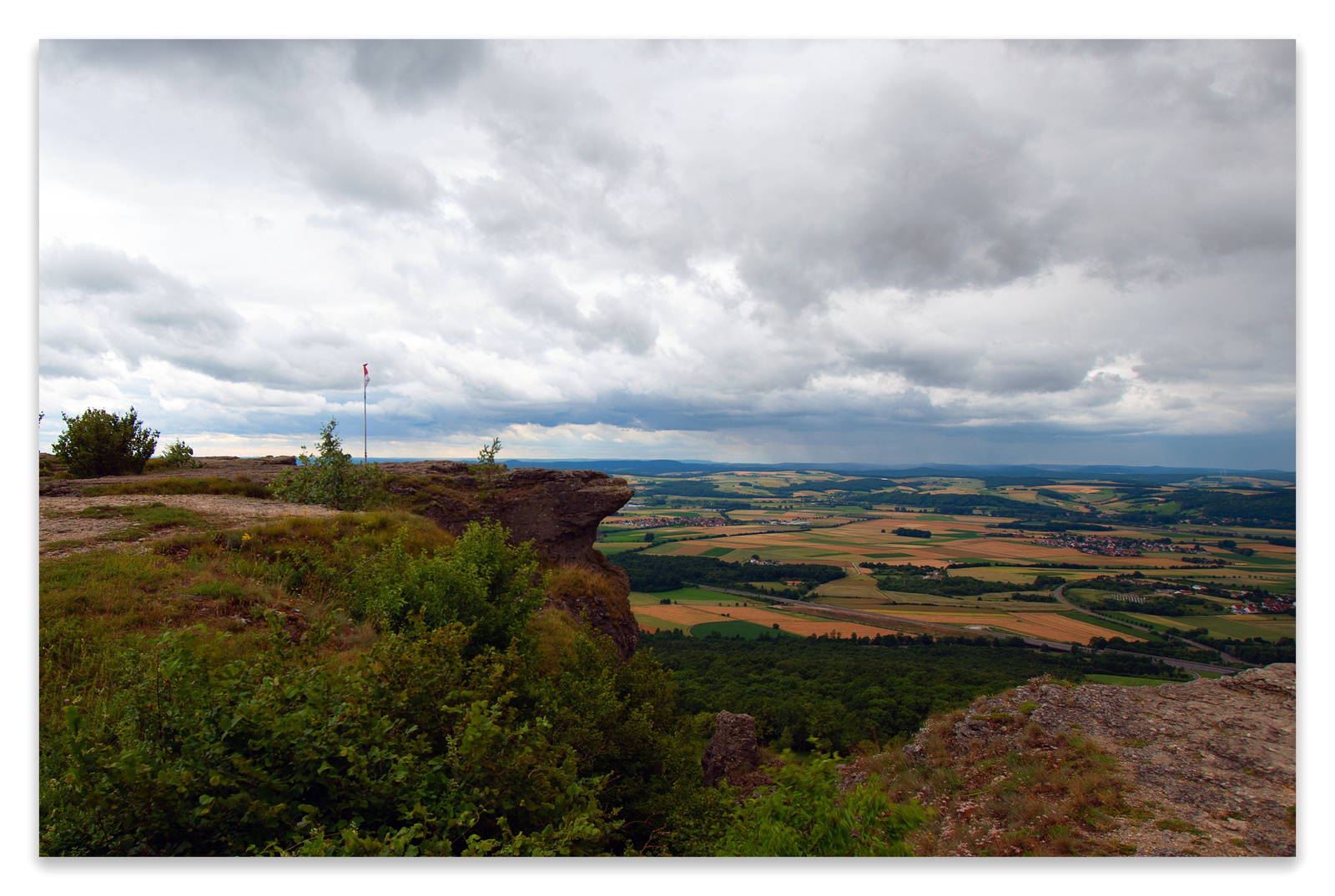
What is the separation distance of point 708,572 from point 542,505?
49039 mm

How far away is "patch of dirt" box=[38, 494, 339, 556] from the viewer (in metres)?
9.98

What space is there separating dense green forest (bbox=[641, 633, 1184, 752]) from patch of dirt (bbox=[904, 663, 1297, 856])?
275 cm

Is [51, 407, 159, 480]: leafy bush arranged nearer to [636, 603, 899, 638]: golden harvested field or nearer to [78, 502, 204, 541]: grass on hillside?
[78, 502, 204, 541]: grass on hillside

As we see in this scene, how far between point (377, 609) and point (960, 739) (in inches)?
463

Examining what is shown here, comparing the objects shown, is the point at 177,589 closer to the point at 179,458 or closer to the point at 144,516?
the point at 144,516

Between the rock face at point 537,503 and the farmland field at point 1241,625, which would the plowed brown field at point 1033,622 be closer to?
the farmland field at point 1241,625

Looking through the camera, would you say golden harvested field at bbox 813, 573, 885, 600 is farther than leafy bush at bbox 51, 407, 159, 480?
Yes

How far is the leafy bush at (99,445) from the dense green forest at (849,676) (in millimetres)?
21929

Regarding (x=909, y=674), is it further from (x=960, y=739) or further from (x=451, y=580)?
(x=451, y=580)

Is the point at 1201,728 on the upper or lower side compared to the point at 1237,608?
lower

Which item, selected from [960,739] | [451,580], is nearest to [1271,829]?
[960,739]

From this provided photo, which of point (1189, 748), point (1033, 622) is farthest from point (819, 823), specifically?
point (1033, 622)

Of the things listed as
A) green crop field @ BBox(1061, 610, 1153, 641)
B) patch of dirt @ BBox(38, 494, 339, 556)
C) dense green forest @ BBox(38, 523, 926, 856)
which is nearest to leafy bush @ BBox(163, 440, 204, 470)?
patch of dirt @ BBox(38, 494, 339, 556)

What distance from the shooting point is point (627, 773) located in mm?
8500
